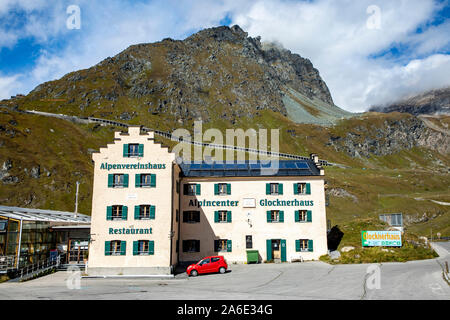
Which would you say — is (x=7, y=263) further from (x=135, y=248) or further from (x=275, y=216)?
(x=275, y=216)

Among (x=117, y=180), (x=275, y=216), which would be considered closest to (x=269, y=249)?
(x=275, y=216)

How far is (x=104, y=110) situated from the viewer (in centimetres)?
18038

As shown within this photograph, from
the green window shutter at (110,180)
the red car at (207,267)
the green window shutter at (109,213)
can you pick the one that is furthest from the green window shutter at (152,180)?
the red car at (207,267)

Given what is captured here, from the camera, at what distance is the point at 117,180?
36406 millimetres

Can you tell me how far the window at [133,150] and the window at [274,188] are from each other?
1522 centimetres

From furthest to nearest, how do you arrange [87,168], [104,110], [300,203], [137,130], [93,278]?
[104,110], [87,168], [300,203], [137,130], [93,278]

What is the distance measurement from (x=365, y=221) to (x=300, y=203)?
538 inches

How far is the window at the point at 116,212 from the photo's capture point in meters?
35.3

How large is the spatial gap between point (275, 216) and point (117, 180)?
60.2 ft

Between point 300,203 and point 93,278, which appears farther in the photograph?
point 300,203

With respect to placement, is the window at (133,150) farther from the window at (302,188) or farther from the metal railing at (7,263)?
the window at (302,188)
